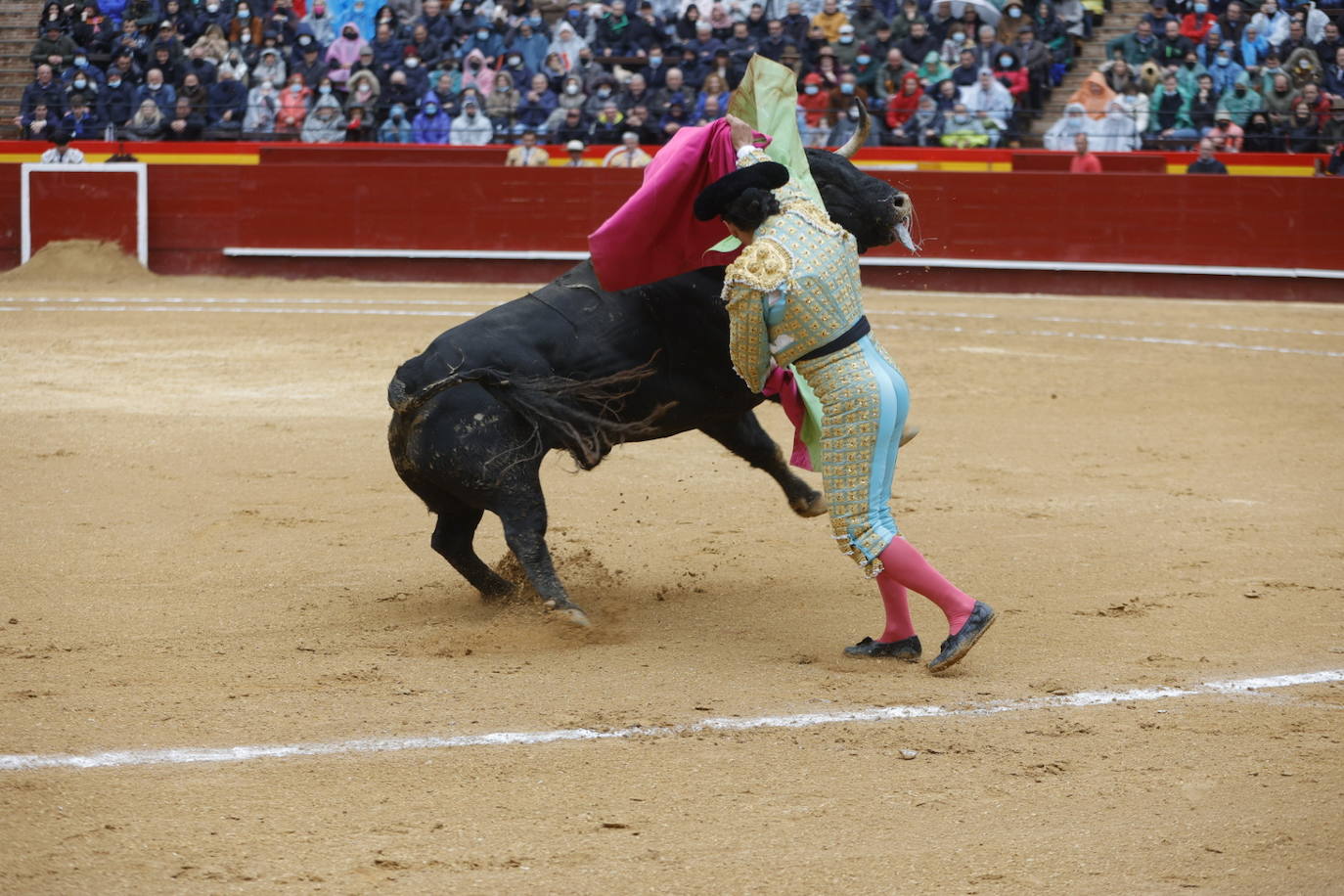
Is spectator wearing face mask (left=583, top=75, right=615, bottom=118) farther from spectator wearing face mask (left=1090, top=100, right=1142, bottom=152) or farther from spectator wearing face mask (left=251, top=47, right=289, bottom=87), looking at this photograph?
spectator wearing face mask (left=1090, top=100, right=1142, bottom=152)

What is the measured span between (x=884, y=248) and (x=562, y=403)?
10.0 meters

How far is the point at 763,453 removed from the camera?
4.87 metres

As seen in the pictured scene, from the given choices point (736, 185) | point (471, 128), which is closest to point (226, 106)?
point (471, 128)

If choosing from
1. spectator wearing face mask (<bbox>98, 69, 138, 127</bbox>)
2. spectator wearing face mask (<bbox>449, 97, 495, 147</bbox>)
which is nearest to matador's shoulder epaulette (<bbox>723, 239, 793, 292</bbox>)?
spectator wearing face mask (<bbox>449, 97, 495, 147</bbox>)

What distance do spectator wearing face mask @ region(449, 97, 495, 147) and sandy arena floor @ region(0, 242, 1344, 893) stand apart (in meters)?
6.62

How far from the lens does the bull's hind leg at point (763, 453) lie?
15.9ft

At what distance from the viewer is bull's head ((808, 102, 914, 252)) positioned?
417 centimetres

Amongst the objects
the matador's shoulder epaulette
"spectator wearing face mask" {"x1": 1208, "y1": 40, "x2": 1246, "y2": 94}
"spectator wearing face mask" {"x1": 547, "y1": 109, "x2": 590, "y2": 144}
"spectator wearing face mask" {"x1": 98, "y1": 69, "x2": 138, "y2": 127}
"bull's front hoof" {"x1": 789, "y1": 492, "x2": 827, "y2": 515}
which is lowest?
"spectator wearing face mask" {"x1": 98, "y1": 69, "x2": 138, "y2": 127}

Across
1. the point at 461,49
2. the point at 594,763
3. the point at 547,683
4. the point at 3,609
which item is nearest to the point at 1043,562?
the point at 547,683

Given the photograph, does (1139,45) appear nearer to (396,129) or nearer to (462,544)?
(396,129)

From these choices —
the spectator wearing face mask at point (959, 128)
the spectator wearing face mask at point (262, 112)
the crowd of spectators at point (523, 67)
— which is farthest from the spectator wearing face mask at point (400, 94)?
the spectator wearing face mask at point (959, 128)

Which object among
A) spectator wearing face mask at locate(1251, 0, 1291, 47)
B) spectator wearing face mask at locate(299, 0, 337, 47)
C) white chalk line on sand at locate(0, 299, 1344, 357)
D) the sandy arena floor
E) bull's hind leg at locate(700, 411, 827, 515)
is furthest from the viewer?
spectator wearing face mask at locate(299, 0, 337, 47)

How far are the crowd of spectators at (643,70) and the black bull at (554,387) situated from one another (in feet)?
30.5

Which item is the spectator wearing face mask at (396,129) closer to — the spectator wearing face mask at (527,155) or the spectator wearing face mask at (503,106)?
Answer: the spectator wearing face mask at (503,106)
